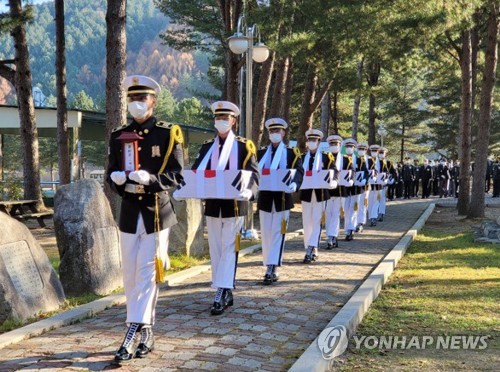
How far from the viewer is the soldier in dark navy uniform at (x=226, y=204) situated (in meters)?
6.86

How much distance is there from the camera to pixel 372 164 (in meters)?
17.3

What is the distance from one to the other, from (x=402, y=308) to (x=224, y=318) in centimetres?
212

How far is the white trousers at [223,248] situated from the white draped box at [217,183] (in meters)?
0.33

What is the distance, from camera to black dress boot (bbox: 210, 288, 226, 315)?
21.6 ft

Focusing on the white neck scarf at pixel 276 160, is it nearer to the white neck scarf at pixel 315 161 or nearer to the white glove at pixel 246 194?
the white glove at pixel 246 194

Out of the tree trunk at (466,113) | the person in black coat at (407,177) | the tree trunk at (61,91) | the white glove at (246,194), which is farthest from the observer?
the person in black coat at (407,177)

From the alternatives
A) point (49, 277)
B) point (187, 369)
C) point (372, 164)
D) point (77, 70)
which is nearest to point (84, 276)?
point (49, 277)

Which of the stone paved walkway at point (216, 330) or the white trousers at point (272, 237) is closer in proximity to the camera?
the stone paved walkway at point (216, 330)

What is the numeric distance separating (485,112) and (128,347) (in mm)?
14688

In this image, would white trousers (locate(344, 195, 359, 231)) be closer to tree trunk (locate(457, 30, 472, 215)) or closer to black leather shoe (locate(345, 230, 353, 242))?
black leather shoe (locate(345, 230, 353, 242))

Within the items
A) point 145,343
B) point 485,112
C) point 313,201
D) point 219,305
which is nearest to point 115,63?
point 313,201

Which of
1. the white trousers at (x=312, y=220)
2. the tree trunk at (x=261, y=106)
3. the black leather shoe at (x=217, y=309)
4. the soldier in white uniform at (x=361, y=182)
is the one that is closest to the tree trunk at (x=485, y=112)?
the soldier in white uniform at (x=361, y=182)

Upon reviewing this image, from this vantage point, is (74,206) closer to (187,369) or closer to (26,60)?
(187,369)

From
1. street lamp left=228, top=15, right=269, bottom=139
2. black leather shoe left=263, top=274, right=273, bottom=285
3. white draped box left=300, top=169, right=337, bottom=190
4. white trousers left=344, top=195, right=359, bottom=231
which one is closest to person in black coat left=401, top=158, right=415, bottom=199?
white trousers left=344, top=195, right=359, bottom=231
